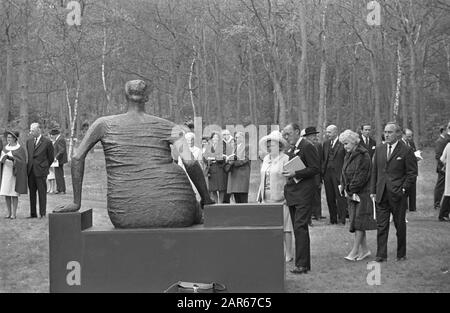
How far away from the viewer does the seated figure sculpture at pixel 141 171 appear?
6.73 meters

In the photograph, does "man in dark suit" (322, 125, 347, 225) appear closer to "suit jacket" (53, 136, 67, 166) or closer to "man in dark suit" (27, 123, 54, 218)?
"man in dark suit" (27, 123, 54, 218)

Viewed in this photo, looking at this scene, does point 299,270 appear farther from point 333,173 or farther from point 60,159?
point 60,159

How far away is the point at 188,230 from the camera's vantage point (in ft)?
21.6

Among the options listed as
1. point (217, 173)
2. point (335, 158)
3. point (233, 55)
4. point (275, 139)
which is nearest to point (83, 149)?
point (275, 139)

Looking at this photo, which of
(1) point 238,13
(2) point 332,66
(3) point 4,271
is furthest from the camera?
(2) point 332,66

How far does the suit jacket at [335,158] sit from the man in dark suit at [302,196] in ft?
15.5

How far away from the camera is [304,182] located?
29.5ft

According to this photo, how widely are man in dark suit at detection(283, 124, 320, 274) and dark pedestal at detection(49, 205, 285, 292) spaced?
91.7 inches

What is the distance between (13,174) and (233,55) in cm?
3475

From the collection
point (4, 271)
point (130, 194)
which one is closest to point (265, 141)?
point (130, 194)

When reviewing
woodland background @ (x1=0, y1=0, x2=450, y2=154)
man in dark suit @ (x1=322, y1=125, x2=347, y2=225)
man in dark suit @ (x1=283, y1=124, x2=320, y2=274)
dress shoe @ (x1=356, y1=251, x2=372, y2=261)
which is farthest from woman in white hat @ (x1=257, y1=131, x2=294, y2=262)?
woodland background @ (x1=0, y1=0, x2=450, y2=154)

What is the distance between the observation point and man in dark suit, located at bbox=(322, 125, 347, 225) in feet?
44.8

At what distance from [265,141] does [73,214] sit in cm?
394
